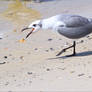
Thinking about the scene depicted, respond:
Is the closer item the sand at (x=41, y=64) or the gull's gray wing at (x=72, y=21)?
the sand at (x=41, y=64)

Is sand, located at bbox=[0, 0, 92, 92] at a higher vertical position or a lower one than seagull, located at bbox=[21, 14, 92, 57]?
lower

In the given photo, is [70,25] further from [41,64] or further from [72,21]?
[41,64]

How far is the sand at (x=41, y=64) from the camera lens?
233 inches

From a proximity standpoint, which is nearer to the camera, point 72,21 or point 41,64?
point 41,64

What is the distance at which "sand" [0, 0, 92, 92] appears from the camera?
593cm

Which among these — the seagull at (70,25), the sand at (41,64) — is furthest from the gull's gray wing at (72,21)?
the sand at (41,64)

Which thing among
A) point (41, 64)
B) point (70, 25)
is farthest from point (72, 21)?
point (41, 64)

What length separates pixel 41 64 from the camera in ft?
Result: 25.0

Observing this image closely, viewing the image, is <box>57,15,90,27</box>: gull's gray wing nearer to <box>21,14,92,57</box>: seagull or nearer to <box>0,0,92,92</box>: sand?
<box>21,14,92,57</box>: seagull

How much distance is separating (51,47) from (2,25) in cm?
362

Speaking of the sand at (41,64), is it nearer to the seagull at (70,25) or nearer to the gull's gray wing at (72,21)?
the seagull at (70,25)

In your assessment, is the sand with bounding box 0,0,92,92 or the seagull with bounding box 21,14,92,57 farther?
the seagull with bounding box 21,14,92,57

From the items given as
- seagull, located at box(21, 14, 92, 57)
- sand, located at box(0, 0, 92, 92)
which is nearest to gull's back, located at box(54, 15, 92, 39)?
seagull, located at box(21, 14, 92, 57)

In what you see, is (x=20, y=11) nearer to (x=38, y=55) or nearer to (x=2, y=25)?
(x=2, y=25)
